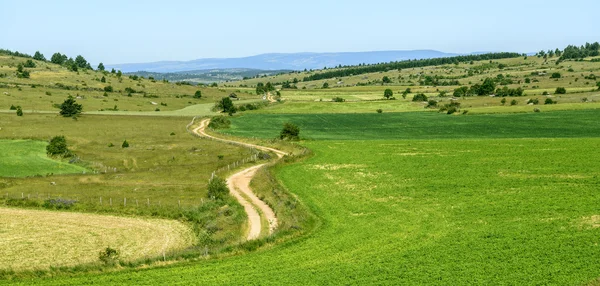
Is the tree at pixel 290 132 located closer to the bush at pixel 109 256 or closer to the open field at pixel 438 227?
the open field at pixel 438 227

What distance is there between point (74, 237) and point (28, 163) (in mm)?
35373

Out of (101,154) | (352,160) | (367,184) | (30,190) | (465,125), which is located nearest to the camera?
(367,184)

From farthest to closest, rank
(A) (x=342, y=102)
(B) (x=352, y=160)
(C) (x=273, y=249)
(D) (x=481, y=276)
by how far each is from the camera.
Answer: (A) (x=342, y=102)
(B) (x=352, y=160)
(C) (x=273, y=249)
(D) (x=481, y=276)

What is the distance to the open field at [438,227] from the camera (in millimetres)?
27875

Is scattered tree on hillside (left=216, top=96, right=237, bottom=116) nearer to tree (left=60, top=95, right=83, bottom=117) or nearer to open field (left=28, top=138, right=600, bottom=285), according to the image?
tree (left=60, top=95, right=83, bottom=117)

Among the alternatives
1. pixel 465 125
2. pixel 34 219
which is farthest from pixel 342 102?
pixel 34 219

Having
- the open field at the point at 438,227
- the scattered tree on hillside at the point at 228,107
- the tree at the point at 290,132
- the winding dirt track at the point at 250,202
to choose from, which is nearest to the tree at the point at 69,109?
the scattered tree on hillside at the point at 228,107

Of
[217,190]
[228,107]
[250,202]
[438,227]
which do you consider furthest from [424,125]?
[438,227]

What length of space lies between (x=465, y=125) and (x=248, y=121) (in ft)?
154

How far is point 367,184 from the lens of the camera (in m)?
52.9

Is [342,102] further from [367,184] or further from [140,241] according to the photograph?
[140,241]

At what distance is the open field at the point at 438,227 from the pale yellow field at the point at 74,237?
8.19 m

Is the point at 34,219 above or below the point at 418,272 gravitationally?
below

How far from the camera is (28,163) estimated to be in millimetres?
73125
